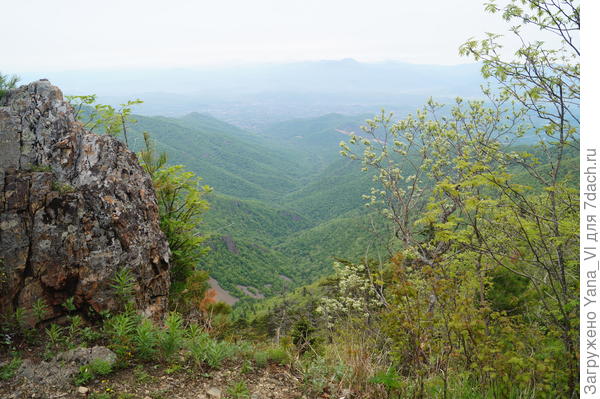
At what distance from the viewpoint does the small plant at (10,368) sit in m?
4.36

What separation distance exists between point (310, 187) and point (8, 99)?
5555 inches

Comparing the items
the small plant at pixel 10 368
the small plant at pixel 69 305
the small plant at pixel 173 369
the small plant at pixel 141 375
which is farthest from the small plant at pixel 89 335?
the small plant at pixel 173 369

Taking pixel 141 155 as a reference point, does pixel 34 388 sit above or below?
below

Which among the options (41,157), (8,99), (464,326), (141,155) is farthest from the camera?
(141,155)

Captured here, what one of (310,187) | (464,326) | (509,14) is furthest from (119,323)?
(310,187)

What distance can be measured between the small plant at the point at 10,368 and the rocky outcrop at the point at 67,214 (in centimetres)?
103

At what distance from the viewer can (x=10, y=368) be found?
4496mm

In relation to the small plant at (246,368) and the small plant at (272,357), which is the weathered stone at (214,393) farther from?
the small plant at (272,357)

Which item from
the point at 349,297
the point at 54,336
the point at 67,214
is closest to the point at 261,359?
the point at 54,336

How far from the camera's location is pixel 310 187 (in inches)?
5822

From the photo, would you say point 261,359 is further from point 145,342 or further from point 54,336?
point 54,336

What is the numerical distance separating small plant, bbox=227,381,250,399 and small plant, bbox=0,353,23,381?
274 centimetres

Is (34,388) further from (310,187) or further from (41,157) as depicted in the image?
(310,187)

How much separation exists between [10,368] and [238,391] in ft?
9.68
